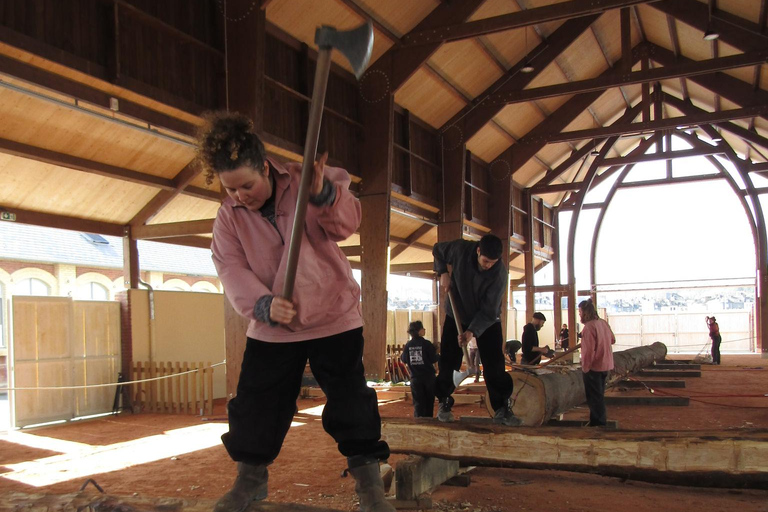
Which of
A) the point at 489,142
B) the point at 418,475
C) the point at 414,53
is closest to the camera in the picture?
the point at 418,475

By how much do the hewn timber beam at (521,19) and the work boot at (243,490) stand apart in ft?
35.8

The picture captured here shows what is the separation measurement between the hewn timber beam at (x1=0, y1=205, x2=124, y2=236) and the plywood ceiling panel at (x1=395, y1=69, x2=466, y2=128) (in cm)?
704

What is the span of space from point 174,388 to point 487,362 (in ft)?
29.0

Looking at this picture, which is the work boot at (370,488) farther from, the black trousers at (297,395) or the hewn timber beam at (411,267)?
the hewn timber beam at (411,267)

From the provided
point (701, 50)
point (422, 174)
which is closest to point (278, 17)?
point (422, 174)

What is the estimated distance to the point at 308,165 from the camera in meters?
2.64

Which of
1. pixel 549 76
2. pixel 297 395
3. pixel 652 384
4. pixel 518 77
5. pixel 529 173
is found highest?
pixel 549 76

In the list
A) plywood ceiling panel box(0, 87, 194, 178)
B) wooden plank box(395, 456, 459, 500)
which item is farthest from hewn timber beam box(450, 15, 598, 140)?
wooden plank box(395, 456, 459, 500)

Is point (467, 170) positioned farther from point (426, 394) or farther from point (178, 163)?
point (426, 394)

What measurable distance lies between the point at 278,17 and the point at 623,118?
1531 centimetres

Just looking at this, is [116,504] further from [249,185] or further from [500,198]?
[500,198]

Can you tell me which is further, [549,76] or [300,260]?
[549,76]

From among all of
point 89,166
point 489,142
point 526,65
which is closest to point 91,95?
point 89,166

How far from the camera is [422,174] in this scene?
57.6 feet
